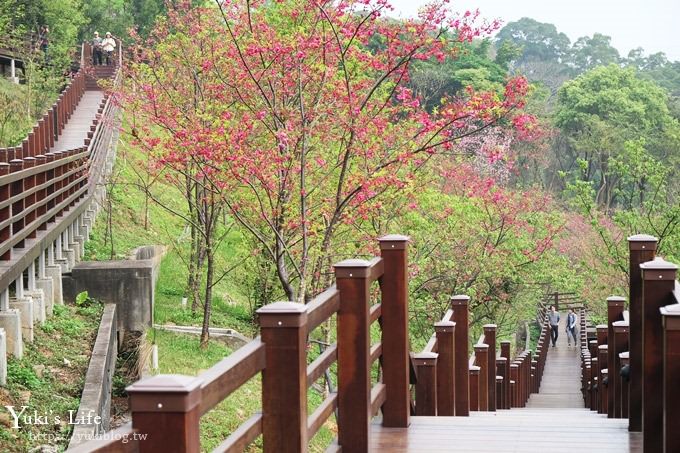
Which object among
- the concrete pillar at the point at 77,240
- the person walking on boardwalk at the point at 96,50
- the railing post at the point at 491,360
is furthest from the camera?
the person walking on boardwalk at the point at 96,50

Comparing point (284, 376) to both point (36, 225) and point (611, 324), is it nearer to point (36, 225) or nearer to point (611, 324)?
point (611, 324)

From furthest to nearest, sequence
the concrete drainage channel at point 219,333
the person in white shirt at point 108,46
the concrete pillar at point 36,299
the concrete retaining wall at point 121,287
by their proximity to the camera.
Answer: the person in white shirt at point 108,46 → the concrete drainage channel at point 219,333 → the concrete retaining wall at point 121,287 → the concrete pillar at point 36,299

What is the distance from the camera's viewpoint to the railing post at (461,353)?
1033 cm

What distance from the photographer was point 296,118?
12.4 m

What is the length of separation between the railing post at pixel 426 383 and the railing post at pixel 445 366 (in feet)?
3.00

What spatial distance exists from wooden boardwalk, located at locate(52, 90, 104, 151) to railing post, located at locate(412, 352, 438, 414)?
18.1m

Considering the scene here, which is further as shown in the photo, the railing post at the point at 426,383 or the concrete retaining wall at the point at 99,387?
the concrete retaining wall at the point at 99,387

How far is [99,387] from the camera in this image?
9.83 m

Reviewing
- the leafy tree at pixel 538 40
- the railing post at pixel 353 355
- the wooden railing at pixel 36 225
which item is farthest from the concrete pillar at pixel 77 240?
the leafy tree at pixel 538 40

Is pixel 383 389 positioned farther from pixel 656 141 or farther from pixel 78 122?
pixel 656 141

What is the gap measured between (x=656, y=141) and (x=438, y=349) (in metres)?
52.3

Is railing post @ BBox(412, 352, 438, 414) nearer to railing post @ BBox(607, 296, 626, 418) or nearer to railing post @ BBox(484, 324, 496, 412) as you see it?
railing post @ BBox(607, 296, 626, 418)

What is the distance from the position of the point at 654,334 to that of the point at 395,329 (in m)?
1.80

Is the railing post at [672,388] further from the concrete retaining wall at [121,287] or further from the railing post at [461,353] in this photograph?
the concrete retaining wall at [121,287]
